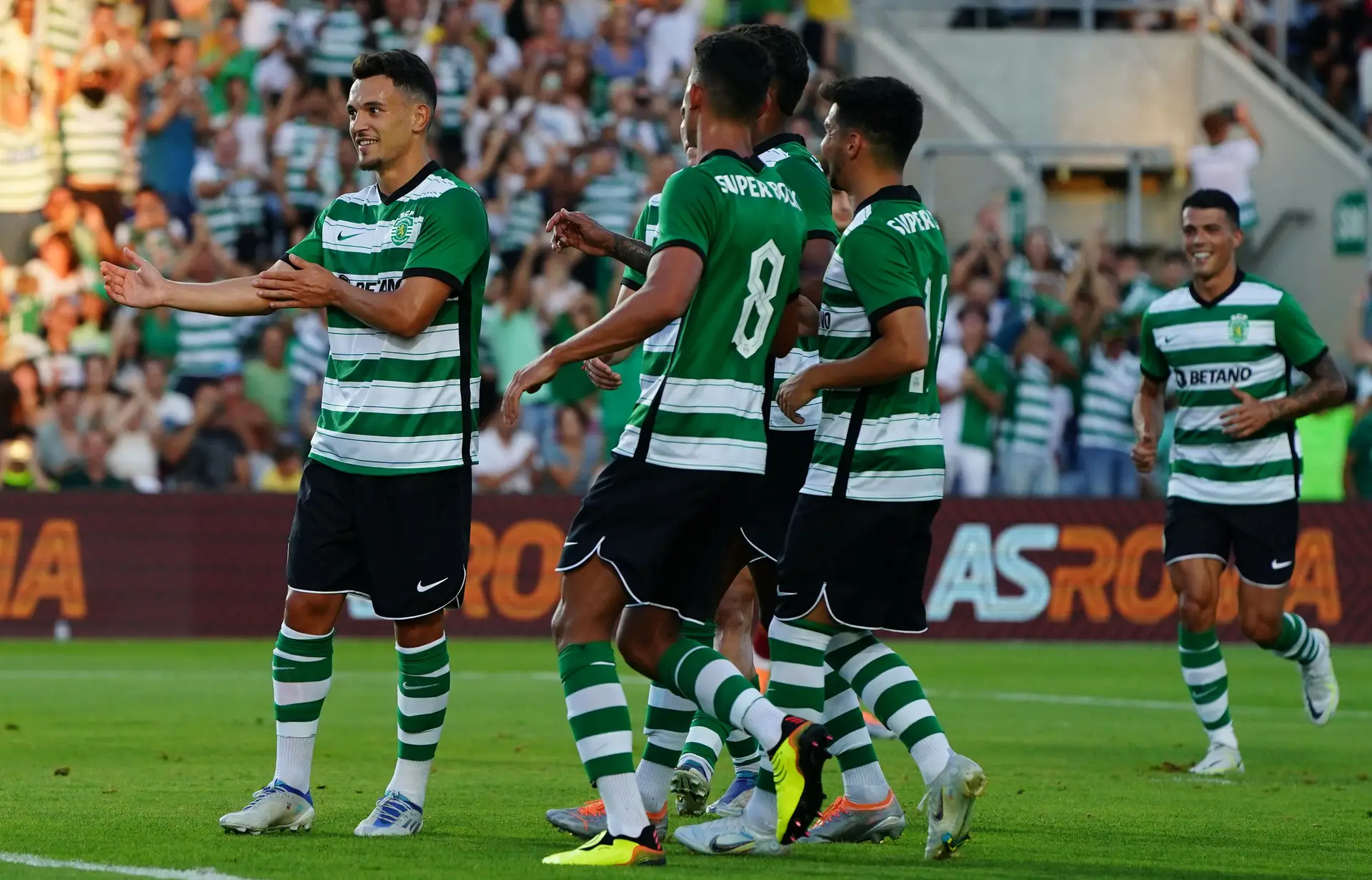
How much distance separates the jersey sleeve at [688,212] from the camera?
6094mm

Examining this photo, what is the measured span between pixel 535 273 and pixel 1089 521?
549 centimetres

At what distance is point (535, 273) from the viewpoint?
19109 mm

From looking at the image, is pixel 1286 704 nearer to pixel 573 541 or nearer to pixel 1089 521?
pixel 1089 521

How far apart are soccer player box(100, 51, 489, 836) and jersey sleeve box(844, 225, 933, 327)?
1230mm

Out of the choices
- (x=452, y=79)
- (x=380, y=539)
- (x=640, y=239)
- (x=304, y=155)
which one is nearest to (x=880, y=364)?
(x=640, y=239)

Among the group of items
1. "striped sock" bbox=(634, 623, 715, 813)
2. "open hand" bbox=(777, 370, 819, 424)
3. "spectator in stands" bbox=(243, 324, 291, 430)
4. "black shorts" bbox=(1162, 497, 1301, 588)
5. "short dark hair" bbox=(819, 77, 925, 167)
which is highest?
"short dark hair" bbox=(819, 77, 925, 167)

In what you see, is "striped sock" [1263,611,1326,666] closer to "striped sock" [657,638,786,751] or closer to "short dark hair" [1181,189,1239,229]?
"short dark hair" [1181,189,1239,229]

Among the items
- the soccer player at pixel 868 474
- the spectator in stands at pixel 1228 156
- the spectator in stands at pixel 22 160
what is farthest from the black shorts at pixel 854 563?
the spectator in stands at pixel 1228 156

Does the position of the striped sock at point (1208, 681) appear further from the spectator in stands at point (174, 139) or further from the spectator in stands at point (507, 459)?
the spectator in stands at point (174, 139)

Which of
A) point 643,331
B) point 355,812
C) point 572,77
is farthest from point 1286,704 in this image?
point 572,77

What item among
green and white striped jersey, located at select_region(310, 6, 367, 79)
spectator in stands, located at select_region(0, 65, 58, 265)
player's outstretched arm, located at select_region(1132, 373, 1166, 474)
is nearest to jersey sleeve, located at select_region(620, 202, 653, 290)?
player's outstretched arm, located at select_region(1132, 373, 1166, 474)

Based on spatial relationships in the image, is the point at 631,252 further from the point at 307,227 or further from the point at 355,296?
the point at 307,227

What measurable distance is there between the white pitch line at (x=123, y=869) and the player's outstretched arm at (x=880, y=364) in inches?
84.8

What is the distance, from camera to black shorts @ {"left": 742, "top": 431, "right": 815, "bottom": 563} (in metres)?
6.95
